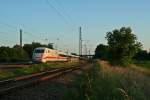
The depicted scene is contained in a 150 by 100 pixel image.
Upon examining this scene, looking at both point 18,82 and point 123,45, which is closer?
point 18,82

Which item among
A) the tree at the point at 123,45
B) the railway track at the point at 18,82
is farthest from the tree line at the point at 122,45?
the railway track at the point at 18,82

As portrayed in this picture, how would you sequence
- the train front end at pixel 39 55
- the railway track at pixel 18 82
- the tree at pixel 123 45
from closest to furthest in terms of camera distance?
1. the railway track at pixel 18 82
2. the tree at pixel 123 45
3. the train front end at pixel 39 55

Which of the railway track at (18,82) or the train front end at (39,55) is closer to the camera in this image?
the railway track at (18,82)

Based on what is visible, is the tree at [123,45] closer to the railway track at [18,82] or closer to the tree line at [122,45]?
the tree line at [122,45]

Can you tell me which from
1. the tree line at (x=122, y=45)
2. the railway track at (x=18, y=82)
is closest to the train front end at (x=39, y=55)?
the tree line at (x=122, y=45)

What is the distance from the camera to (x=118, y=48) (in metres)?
66.1

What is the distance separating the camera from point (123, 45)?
64812 mm

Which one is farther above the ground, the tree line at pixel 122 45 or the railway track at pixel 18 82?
the tree line at pixel 122 45

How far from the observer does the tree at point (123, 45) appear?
64.0m

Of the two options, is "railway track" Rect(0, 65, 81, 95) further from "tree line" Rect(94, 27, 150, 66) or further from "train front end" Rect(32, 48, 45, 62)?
"train front end" Rect(32, 48, 45, 62)

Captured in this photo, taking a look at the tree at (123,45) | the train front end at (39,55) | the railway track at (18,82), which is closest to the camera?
the railway track at (18,82)

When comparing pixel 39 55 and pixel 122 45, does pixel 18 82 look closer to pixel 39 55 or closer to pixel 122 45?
pixel 122 45

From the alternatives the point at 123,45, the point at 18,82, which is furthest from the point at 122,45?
the point at 18,82

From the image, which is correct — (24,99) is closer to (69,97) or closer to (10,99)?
(10,99)
